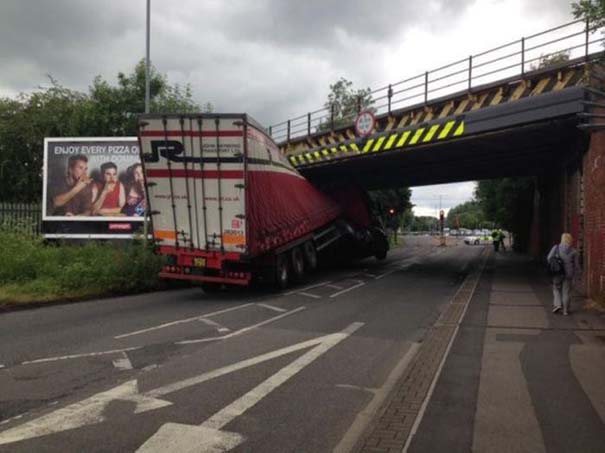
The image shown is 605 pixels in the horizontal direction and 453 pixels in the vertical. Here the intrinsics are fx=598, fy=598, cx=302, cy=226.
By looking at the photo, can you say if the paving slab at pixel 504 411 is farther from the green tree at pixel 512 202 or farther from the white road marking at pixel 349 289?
the green tree at pixel 512 202

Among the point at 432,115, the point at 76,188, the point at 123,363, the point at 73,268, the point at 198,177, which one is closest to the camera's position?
the point at 123,363

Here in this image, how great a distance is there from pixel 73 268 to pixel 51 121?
23033 mm

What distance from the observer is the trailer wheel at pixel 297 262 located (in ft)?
56.3

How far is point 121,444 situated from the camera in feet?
15.1

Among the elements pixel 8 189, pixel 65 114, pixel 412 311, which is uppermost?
pixel 65 114

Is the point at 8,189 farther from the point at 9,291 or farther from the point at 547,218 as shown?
the point at 547,218

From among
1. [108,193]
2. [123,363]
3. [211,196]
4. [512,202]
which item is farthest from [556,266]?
[512,202]

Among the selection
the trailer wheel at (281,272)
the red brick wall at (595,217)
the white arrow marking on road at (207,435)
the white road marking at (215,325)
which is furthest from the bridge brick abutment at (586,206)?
the white arrow marking on road at (207,435)

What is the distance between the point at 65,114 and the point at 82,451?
3330 centimetres

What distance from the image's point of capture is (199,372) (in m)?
6.94

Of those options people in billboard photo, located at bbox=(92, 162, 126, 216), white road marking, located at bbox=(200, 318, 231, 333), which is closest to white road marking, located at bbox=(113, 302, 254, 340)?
white road marking, located at bbox=(200, 318, 231, 333)

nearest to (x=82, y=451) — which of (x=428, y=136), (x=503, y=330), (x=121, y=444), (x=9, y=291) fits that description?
(x=121, y=444)

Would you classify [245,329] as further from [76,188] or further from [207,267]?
[76,188]

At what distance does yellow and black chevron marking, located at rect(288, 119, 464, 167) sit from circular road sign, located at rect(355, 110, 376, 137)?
0.87ft
